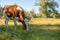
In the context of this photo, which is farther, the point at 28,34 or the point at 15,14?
the point at 15,14

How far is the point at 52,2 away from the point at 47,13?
10.6ft

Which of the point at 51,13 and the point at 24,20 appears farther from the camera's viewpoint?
the point at 51,13

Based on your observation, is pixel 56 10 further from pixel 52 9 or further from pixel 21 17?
pixel 21 17

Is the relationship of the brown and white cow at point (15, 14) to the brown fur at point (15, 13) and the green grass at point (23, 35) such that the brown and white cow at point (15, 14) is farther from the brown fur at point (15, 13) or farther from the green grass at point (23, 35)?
the green grass at point (23, 35)

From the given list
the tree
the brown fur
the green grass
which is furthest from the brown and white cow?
the tree

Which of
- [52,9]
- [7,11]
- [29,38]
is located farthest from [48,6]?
[29,38]

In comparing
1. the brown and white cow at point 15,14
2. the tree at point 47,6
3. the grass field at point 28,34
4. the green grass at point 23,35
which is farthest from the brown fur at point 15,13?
the tree at point 47,6

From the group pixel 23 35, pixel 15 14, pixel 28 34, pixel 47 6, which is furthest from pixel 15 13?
pixel 47 6

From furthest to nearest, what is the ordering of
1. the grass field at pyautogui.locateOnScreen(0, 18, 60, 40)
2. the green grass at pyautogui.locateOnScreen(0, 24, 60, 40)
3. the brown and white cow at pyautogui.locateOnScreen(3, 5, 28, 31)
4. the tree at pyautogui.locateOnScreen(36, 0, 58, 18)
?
the tree at pyautogui.locateOnScreen(36, 0, 58, 18) < the brown and white cow at pyautogui.locateOnScreen(3, 5, 28, 31) < the grass field at pyautogui.locateOnScreen(0, 18, 60, 40) < the green grass at pyautogui.locateOnScreen(0, 24, 60, 40)

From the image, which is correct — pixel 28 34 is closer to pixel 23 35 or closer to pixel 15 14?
pixel 23 35

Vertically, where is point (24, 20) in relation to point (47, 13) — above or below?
above

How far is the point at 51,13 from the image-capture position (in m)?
54.6

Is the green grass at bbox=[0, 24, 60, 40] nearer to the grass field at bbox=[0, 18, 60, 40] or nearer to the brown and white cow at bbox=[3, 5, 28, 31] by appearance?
the grass field at bbox=[0, 18, 60, 40]

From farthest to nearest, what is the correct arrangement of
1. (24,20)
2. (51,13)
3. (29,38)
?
(51,13) < (24,20) < (29,38)
